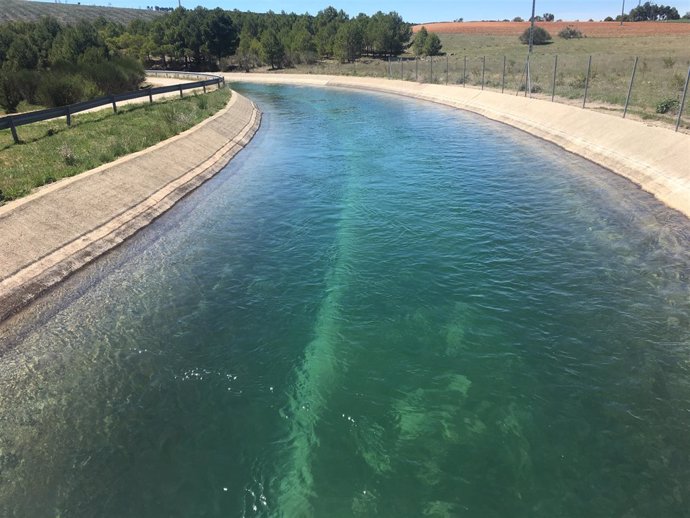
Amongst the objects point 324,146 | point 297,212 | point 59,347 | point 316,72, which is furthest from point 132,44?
point 59,347

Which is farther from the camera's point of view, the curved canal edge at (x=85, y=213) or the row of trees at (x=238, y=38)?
the row of trees at (x=238, y=38)

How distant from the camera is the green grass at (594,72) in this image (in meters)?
35.7

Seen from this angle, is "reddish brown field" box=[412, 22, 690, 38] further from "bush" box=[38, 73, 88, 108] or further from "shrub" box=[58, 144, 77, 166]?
"shrub" box=[58, 144, 77, 166]

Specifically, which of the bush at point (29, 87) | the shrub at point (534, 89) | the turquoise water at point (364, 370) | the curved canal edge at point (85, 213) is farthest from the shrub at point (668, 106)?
the bush at point (29, 87)

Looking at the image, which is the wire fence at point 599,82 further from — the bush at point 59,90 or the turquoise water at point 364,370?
the bush at point 59,90

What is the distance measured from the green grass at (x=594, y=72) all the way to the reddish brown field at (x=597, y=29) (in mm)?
10589

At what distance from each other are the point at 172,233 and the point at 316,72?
275 ft

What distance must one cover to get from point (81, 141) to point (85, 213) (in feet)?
28.0

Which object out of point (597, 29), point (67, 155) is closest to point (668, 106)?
point (67, 155)

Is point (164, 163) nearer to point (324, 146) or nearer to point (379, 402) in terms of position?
point (324, 146)

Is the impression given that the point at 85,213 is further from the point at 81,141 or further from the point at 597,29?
the point at 597,29

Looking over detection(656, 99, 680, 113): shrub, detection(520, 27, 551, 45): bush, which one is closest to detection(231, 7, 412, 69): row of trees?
detection(520, 27, 551, 45): bush

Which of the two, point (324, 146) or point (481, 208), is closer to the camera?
point (481, 208)

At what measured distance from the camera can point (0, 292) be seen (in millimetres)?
12727
